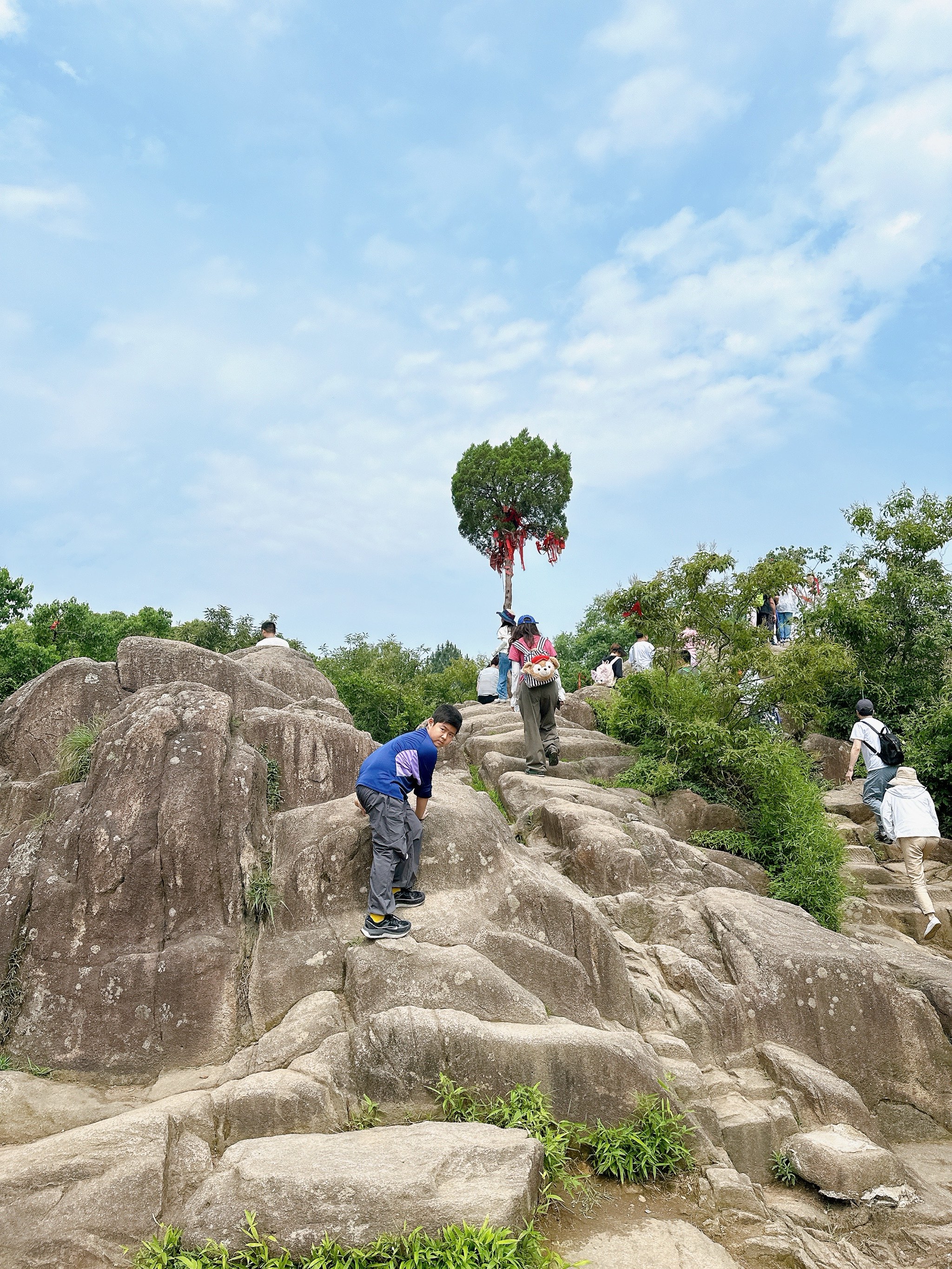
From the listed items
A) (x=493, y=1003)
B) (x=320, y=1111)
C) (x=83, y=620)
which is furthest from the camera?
(x=83, y=620)

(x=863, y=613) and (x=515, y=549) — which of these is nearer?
(x=863, y=613)

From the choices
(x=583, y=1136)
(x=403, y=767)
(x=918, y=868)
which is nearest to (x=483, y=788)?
(x=403, y=767)

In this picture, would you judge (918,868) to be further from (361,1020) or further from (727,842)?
(361,1020)

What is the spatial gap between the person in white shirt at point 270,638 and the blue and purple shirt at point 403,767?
301 inches

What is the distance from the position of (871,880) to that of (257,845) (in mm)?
9590

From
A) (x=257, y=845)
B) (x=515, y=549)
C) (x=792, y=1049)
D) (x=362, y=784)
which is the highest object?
(x=515, y=549)

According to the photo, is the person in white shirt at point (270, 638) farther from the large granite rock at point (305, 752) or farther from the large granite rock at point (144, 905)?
the large granite rock at point (144, 905)

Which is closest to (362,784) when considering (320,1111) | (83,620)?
(320,1111)

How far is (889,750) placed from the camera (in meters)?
12.3

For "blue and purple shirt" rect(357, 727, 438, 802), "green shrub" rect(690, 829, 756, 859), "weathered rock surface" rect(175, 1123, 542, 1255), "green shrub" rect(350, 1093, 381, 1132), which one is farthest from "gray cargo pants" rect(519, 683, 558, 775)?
"weathered rock surface" rect(175, 1123, 542, 1255)

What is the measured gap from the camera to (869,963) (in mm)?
7980

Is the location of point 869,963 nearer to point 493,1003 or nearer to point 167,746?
point 493,1003

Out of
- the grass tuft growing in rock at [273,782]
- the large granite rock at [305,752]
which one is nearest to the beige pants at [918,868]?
the large granite rock at [305,752]

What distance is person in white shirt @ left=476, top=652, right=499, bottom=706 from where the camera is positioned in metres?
18.0
